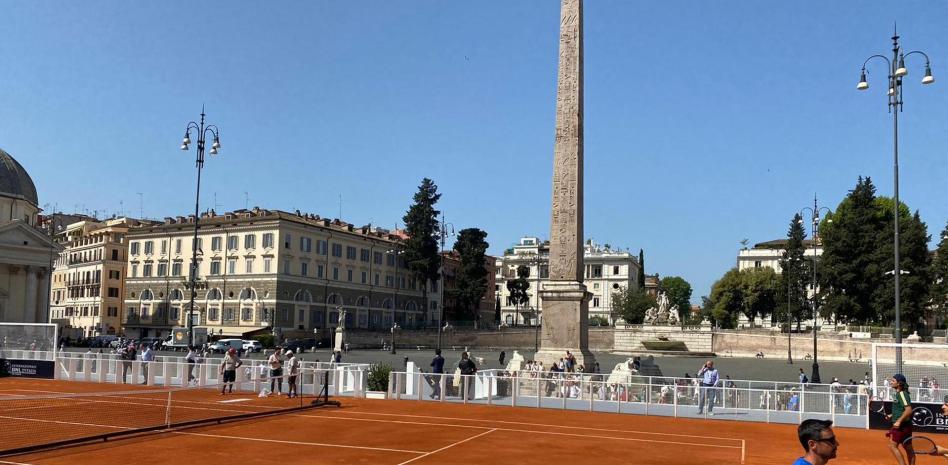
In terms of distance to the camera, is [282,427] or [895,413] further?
[282,427]

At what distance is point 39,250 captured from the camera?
2515 inches

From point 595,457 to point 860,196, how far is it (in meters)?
68.0

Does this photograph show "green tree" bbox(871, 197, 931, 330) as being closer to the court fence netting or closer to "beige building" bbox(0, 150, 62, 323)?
the court fence netting

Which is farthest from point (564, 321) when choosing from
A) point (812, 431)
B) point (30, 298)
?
point (30, 298)

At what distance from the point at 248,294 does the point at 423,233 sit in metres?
20.9

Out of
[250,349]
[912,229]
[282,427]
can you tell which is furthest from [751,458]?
[912,229]

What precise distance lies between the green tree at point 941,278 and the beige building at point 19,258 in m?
72.6

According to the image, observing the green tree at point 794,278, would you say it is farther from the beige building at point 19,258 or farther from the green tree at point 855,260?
the beige building at point 19,258

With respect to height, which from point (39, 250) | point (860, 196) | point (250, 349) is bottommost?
point (250, 349)

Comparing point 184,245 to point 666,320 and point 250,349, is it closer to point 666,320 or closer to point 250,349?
point 250,349

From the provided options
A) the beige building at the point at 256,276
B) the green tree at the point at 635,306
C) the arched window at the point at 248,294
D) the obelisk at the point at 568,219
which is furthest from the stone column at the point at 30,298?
the green tree at the point at 635,306

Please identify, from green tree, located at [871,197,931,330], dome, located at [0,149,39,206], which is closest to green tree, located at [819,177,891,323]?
green tree, located at [871,197,931,330]

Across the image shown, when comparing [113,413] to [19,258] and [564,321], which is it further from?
[19,258]

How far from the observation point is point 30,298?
63969 millimetres
